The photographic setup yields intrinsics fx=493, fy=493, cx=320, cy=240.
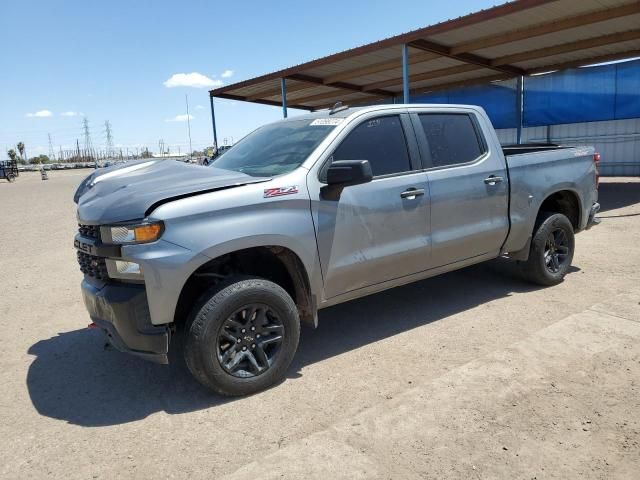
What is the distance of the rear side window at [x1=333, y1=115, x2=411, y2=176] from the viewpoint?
153 inches

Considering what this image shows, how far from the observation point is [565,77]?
55.0ft

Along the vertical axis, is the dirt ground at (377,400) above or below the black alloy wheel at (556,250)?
below

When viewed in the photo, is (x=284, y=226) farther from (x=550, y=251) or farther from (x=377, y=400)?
(x=550, y=251)

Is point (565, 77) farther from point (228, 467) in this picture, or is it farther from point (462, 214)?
point (228, 467)

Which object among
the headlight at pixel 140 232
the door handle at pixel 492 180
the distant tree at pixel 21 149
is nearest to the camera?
the headlight at pixel 140 232

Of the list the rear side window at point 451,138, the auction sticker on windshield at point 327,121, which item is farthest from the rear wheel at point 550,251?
the auction sticker on windshield at point 327,121

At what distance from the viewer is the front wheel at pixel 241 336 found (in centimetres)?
314

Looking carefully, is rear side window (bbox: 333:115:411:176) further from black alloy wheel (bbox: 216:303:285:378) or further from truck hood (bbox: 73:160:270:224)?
black alloy wheel (bbox: 216:303:285:378)

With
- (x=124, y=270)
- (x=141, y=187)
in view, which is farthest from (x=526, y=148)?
(x=124, y=270)

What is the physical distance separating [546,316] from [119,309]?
367 cm

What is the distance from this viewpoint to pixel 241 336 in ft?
10.9

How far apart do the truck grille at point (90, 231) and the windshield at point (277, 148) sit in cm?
120

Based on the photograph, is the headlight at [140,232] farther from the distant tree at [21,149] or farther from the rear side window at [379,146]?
the distant tree at [21,149]

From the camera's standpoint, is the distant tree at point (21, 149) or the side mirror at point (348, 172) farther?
the distant tree at point (21, 149)
